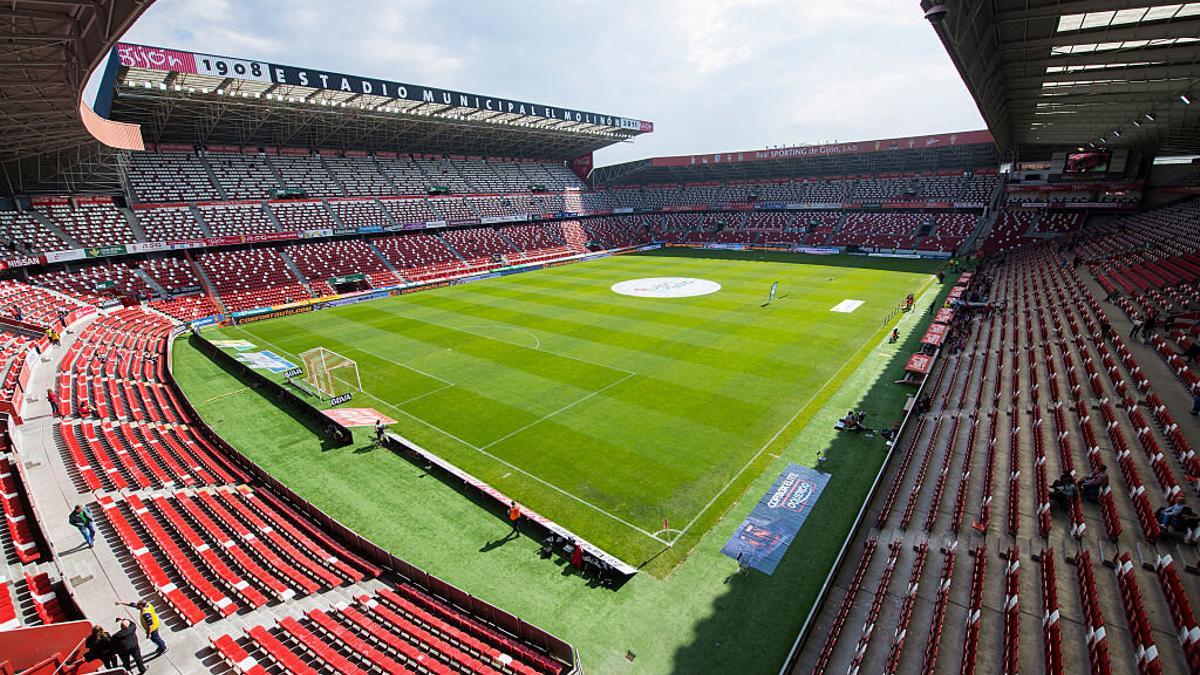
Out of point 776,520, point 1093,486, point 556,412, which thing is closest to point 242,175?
point 556,412

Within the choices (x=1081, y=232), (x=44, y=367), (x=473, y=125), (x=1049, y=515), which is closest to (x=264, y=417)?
(x=44, y=367)

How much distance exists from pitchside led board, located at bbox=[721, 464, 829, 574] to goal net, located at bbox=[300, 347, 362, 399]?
19.1 meters

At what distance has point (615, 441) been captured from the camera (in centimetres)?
1984

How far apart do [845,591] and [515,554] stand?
317 inches

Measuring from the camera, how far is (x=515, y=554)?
1411cm

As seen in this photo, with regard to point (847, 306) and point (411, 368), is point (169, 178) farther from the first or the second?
point (847, 306)

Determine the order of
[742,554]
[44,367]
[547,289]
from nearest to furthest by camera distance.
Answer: [742,554]
[44,367]
[547,289]

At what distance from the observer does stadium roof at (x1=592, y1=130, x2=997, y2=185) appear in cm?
6438

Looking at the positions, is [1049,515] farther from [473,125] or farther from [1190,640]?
[473,125]

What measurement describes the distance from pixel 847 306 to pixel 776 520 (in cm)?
2772

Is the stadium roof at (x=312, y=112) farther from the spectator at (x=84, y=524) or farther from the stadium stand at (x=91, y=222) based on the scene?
the spectator at (x=84, y=524)

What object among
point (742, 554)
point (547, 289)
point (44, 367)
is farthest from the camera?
point (547, 289)

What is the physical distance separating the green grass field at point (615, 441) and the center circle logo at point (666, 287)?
13.8 feet

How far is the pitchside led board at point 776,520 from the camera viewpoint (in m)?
13.6
